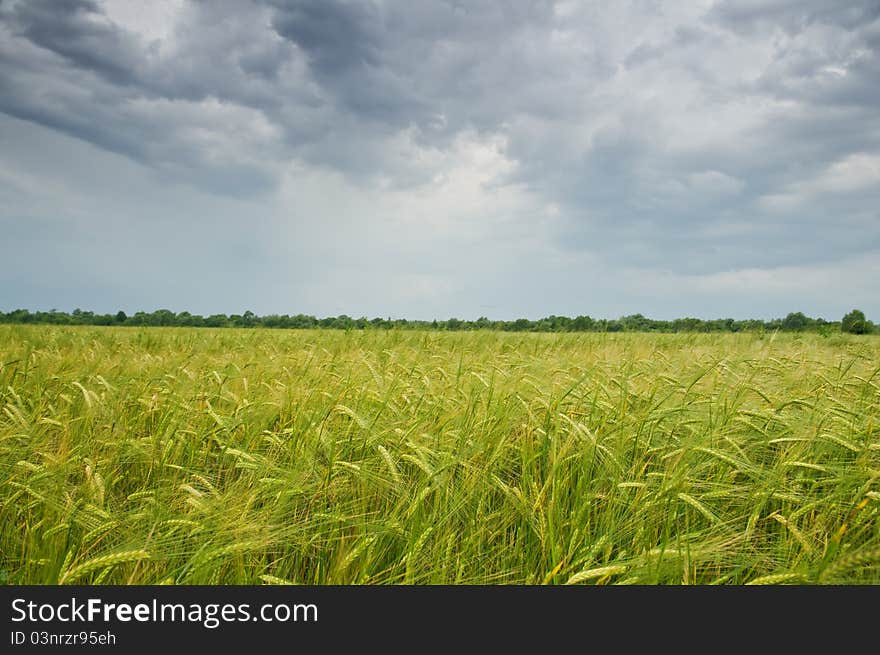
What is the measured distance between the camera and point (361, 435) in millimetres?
2264

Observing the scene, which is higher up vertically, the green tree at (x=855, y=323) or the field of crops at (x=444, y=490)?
the green tree at (x=855, y=323)

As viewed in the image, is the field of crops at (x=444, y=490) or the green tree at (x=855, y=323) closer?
the field of crops at (x=444, y=490)

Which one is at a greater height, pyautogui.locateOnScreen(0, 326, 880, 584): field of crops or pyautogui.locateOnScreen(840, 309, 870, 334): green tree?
pyautogui.locateOnScreen(840, 309, 870, 334): green tree

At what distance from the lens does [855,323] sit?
681 inches

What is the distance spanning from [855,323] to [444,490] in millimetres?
21550

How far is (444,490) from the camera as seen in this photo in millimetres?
1836

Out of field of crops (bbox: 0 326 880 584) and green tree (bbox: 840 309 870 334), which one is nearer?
field of crops (bbox: 0 326 880 584)

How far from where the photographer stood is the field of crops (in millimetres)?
1584

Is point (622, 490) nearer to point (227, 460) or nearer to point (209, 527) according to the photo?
point (209, 527)

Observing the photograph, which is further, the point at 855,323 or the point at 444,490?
the point at 855,323

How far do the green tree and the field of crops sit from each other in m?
17.9

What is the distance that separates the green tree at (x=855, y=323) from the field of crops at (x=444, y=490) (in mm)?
17877

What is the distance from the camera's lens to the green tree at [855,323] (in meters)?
16.6
